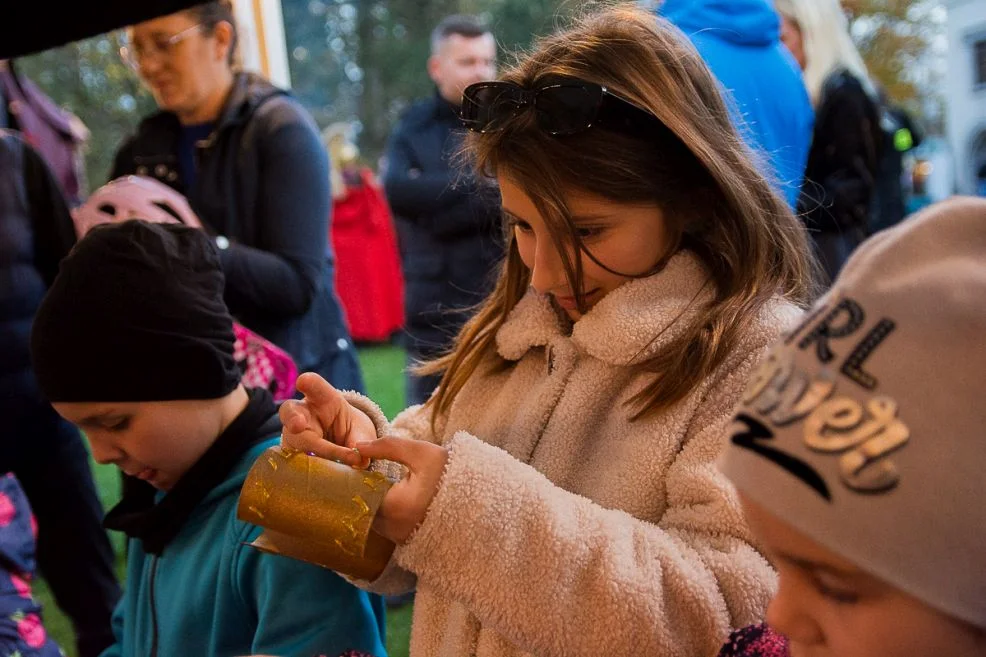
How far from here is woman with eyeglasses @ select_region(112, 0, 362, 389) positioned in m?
2.30

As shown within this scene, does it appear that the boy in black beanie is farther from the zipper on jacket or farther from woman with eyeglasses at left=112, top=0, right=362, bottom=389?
woman with eyeglasses at left=112, top=0, right=362, bottom=389

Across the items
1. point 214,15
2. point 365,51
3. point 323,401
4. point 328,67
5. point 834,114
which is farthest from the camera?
point 365,51

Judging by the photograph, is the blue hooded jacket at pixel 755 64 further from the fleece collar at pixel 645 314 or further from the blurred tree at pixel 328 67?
the blurred tree at pixel 328 67

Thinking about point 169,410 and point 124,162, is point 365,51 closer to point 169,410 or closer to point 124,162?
point 124,162

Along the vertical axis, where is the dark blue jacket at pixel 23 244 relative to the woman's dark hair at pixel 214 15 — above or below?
below

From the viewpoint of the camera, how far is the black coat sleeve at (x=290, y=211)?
228cm

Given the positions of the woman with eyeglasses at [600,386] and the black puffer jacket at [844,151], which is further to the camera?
the black puffer jacket at [844,151]

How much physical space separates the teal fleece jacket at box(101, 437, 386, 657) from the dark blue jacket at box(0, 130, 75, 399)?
1000 millimetres

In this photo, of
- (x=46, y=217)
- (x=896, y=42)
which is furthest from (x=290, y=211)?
(x=896, y=42)

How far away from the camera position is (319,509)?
40.3 inches

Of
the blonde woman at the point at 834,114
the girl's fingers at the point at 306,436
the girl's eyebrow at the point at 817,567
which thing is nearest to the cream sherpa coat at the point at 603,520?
the girl's fingers at the point at 306,436

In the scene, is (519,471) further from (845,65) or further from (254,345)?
(845,65)

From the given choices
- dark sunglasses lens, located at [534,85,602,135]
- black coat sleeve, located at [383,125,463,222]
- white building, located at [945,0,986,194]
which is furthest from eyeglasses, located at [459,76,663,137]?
white building, located at [945,0,986,194]

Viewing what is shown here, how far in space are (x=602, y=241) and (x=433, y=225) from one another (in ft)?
7.10
